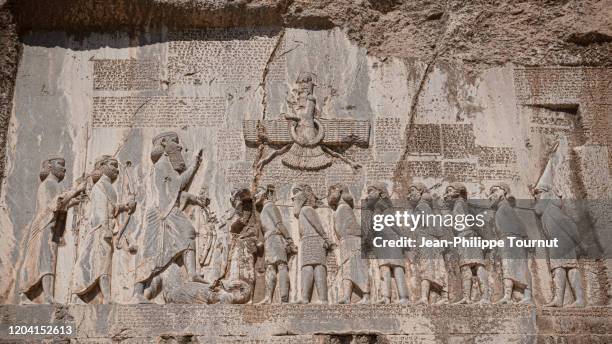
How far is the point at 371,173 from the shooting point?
1002cm

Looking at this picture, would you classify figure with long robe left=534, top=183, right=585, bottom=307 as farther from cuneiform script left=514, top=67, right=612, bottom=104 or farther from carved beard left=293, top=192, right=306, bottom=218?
carved beard left=293, top=192, right=306, bottom=218

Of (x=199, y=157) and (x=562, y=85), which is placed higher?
(x=562, y=85)

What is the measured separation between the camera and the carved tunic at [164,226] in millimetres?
9516

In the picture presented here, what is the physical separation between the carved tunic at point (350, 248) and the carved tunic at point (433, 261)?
0.59 m

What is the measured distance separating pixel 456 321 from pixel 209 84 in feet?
11.9

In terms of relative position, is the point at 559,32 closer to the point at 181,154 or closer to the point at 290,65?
the point at 290,65

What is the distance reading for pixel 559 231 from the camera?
9805 millimetres

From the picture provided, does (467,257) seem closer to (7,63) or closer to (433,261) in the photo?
(433,261)

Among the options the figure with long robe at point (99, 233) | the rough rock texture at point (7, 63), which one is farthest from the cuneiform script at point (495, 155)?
the rough rock texture at point (7, 63)

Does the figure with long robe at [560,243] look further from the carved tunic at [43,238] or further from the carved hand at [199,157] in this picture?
the carved tunic at [43,238]

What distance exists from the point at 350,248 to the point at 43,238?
3.07 metres

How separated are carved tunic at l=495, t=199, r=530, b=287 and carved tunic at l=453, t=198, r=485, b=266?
244mm

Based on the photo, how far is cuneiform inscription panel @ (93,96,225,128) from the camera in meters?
10.1

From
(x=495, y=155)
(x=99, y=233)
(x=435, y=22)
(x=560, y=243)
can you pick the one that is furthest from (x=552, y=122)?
(x=99, y=233)
